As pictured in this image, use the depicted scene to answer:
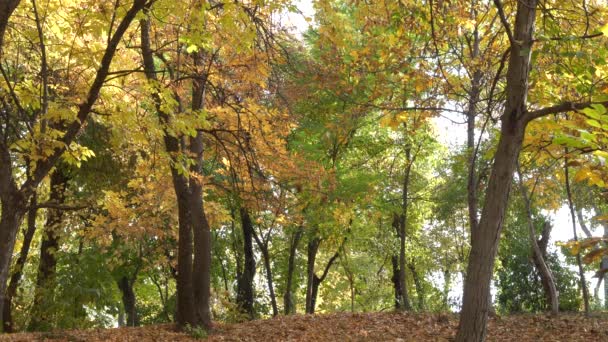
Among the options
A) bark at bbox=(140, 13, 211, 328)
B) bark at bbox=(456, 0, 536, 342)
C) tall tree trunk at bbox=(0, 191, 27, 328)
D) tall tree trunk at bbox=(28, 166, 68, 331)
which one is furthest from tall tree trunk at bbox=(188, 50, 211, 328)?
bark at bbox=(456, 0, 536, 342)

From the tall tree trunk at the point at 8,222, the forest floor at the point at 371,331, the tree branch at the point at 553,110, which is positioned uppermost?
the tree branch at the point at 553,110

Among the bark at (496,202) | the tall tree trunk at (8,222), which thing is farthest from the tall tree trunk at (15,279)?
the bark at (496,202)

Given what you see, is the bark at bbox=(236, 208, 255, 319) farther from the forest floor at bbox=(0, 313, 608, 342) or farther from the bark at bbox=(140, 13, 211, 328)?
the bark at bbox=(140, 13, 211, 328)

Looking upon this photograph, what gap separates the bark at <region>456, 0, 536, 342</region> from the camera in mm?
4918

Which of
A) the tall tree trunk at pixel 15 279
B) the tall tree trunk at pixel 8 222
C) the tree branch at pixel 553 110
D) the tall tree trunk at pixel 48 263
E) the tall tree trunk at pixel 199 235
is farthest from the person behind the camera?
the tall tree trunk at pixel 15 279

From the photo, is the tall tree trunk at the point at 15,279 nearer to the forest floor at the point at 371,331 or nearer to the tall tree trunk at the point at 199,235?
the forest floor at the point at 371,331

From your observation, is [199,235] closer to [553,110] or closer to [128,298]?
[553,110]

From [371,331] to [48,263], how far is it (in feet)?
26.2

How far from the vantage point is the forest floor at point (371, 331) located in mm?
8719

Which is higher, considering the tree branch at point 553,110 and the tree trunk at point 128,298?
the tree branch at point 553,110

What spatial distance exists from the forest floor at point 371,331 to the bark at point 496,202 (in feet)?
10.9

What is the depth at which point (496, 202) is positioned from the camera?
5.03m

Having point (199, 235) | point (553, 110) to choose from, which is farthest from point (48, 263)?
point (553, 110)

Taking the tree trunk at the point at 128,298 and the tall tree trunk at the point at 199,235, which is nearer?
the tall tree trunk at the point at 199,235
